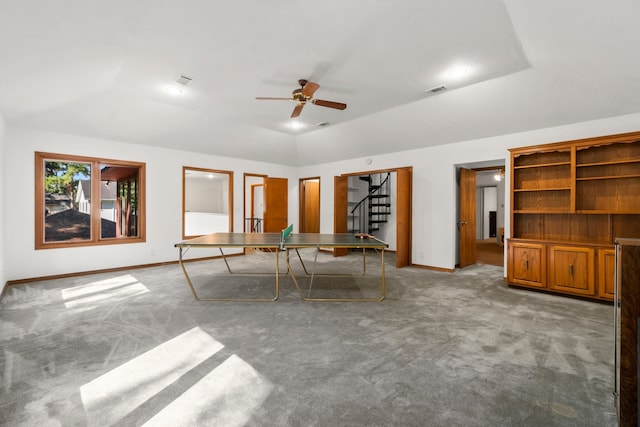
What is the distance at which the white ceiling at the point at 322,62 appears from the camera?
2.40 metres

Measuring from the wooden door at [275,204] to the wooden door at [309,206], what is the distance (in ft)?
1.91

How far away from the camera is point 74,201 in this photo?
17.9 feet

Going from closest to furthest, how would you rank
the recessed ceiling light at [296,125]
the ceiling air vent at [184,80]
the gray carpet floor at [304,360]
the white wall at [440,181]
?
1. the gray carpet floor at [304,360]
2. the ceiling air vent at [184,80]
3. the white wall at [440,181]
4. the recessed ceiling light at [296,125]

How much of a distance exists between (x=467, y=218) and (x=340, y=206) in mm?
2995

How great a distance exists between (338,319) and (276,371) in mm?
1137

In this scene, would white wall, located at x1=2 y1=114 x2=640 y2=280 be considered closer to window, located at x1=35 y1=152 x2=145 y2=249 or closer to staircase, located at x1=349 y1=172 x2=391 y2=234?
window, located at x1=35 y1=152 x2=145 y2=249

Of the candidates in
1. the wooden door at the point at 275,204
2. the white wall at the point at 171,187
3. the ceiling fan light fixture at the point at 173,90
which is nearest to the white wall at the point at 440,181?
the white wall at the point at 171,187

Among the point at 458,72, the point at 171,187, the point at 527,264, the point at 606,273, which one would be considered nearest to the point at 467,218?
the point at 527,264

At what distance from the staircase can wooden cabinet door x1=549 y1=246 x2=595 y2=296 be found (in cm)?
483

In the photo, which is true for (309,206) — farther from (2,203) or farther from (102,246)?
(2,203)

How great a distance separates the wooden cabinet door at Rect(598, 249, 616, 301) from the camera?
358cm

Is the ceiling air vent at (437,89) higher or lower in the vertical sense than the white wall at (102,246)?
higher

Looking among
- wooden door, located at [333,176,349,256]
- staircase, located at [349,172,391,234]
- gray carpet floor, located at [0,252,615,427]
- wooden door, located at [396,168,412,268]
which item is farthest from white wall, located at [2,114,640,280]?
staircase, located at [349,172,391,234]

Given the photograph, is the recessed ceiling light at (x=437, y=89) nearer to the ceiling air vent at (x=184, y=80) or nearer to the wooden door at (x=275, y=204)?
the ceiling air vent at (x=184, y=80)
